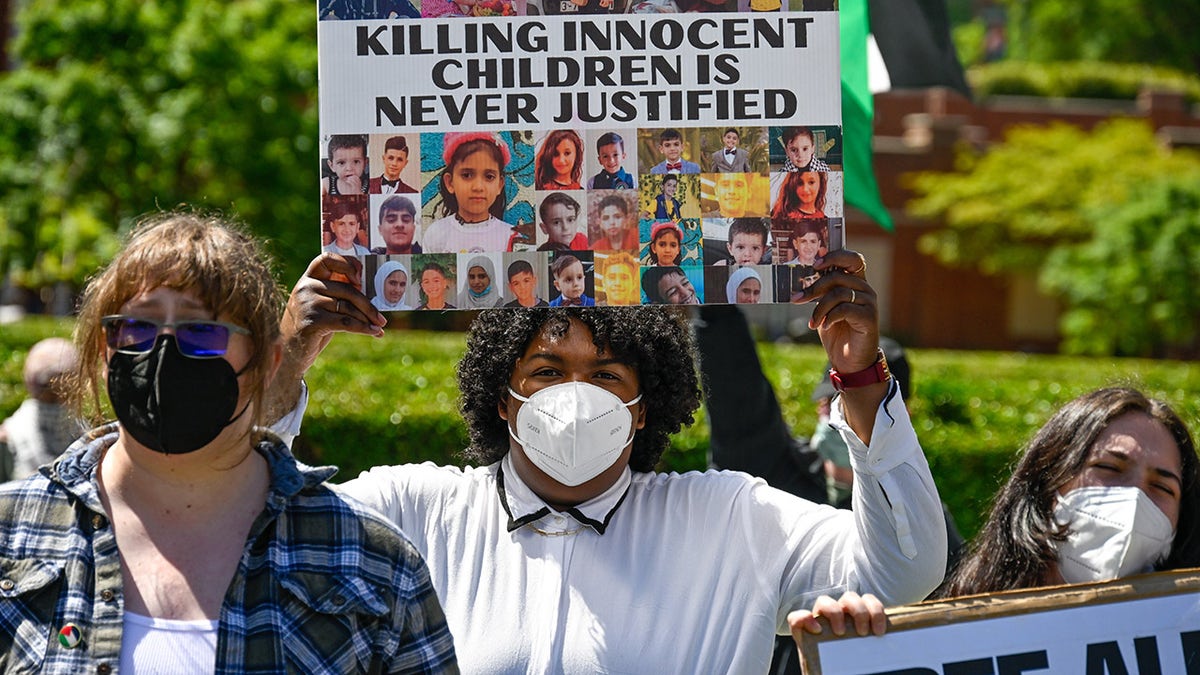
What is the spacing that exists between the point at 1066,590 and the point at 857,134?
3479mm

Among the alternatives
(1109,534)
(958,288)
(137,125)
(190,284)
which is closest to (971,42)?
(958,288)

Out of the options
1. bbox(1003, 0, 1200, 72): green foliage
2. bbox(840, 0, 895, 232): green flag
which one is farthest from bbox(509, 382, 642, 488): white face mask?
bbox(1003, 0, 1200, 72): green foliage

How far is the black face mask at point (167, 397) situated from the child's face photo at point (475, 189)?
0.71 meters

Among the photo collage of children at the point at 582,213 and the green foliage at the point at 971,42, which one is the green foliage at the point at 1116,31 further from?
the photo collage of children at the point at 582,213

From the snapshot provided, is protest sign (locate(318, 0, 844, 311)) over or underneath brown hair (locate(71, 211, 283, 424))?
over

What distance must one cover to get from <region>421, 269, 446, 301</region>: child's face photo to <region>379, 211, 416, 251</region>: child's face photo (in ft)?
0.21

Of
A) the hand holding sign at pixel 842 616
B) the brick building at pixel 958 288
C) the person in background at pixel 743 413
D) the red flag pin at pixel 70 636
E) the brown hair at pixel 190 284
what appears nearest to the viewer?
the red flag pin at pixel 70 636

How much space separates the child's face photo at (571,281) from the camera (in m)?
2.84

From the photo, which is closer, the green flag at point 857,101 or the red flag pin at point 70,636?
the red flag pin at point 70,636

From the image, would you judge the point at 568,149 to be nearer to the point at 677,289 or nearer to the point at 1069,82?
the point at 677,289

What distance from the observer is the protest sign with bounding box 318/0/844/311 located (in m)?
2.84

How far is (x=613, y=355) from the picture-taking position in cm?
310

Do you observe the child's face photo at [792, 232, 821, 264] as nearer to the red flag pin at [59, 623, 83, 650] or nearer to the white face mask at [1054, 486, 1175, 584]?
the white face mask at [1054, 486, 1175, 584]

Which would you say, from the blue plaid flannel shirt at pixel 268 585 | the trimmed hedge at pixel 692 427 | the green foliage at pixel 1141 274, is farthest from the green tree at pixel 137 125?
the green foliage at pixel 1141 274
